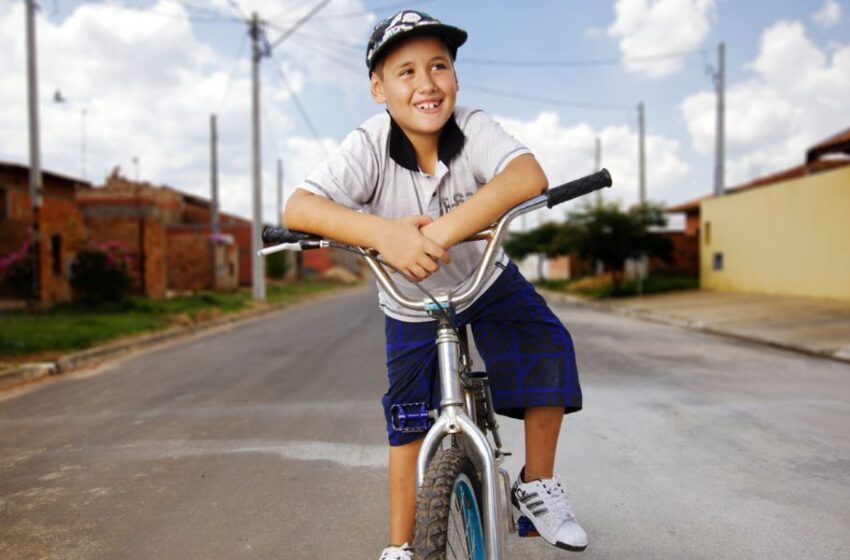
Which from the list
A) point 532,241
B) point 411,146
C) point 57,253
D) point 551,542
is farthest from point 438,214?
point 532,241

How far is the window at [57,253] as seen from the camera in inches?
648

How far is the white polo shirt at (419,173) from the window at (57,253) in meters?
15.9

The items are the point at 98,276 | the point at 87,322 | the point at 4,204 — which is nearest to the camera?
the point at 87,322

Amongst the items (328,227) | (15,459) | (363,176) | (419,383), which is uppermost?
(363,176)

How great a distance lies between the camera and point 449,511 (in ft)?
6.06

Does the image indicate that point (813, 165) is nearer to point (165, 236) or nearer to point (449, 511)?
point (165, 236)

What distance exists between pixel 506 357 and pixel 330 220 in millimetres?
676

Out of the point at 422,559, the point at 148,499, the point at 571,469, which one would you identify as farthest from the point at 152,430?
the point at 422,559

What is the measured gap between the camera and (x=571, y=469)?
4.12 m

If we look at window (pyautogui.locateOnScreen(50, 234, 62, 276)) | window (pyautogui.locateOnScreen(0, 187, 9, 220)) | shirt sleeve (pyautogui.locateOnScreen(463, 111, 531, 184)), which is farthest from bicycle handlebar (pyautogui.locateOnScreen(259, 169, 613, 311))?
window (pyautogui.locateOnScreen(0, 187, 9, 220))

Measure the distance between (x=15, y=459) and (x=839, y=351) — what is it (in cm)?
856

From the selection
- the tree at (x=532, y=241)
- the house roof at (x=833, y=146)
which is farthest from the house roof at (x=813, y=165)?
the tree at (x=532, y=241)

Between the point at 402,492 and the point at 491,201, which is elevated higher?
the point at 491,201

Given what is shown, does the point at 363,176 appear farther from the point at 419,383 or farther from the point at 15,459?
the point at 15,459
